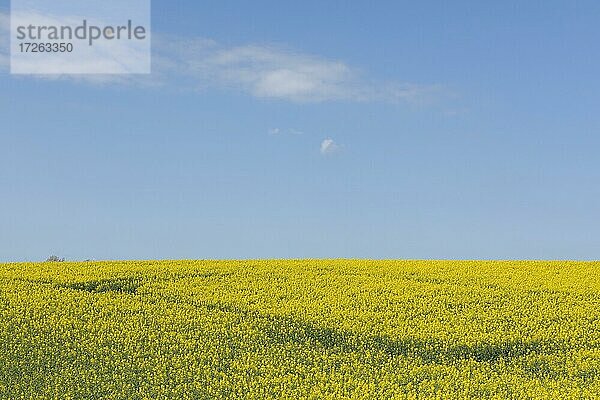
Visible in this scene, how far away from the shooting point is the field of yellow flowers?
13.0m

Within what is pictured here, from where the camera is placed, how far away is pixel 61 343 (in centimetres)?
1497

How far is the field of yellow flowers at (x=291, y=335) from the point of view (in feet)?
42.7

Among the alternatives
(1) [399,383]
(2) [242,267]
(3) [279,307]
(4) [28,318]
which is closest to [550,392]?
(1) [399,383]

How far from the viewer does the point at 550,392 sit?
13148mm

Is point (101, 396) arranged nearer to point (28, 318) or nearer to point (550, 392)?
point (28, 318)

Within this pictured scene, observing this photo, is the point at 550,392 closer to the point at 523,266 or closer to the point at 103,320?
the point at 103,320

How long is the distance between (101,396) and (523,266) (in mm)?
19491

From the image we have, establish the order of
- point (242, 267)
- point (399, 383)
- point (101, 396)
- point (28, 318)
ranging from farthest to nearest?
point (242, 267)
point (28, 318)
point (399, 383)
point (101, 396)

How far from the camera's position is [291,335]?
16.1 m

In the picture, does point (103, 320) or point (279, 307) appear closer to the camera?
point (103, 320)

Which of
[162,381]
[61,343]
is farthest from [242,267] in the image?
[162,381]

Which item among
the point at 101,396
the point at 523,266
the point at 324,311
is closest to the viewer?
the point at 101,396

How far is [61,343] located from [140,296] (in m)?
4.39

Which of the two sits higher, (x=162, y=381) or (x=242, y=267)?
(x=242, y=267)
